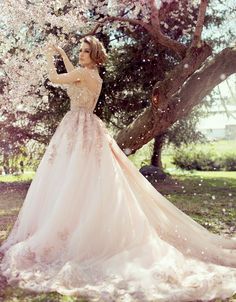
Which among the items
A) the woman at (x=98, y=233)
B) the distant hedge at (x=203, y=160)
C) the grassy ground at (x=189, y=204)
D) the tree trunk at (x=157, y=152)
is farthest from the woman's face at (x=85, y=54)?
the distant hedge at (x=203, y=160)

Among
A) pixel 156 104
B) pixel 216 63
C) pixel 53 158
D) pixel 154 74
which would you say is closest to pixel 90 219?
pixel 53 158

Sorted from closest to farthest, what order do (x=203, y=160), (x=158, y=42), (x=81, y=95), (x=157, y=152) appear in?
(x=81, y=95) → (x=158, y=42) → (x=157, y=152) → (x=203, y=160)

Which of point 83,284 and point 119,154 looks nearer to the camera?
point 83,284

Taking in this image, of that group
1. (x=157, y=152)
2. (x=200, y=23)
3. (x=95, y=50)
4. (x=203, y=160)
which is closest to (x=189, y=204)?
(x=200, y=23)

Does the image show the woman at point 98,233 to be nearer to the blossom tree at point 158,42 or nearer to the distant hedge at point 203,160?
the blossom tree at point 158,42

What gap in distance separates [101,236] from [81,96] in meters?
1.54

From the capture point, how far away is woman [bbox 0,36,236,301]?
422 centimetres

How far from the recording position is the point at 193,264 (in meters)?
4.69

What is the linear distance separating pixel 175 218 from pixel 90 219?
41.4 inches

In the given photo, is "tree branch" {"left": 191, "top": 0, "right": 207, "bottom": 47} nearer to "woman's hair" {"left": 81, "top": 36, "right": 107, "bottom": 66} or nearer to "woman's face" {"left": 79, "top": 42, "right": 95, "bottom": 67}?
"woman's hair" {"left": 81, "top": 36, "right": 107, "bottom": 66}

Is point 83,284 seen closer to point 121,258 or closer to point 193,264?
point 121,258

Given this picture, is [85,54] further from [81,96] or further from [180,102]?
[180,102]

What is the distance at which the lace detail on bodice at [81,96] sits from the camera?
543cm

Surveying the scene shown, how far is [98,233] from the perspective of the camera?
4.93 m
